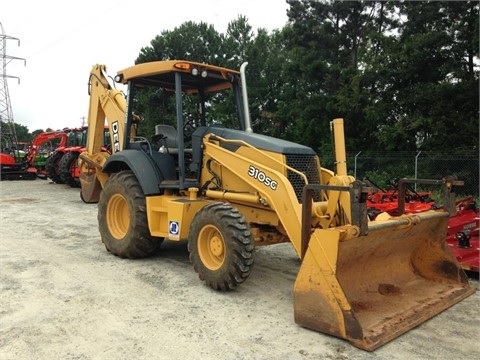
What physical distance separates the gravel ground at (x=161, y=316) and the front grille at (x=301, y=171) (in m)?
1.11

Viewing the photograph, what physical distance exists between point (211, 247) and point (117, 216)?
219cm

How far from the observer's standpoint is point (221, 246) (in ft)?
15.8

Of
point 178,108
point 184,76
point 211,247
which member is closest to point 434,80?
point 184,76

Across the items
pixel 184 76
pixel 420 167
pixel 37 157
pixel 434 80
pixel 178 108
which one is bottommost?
pixel 420 167

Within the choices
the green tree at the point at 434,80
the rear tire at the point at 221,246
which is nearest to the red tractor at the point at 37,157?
the green tree at the point at 434,80

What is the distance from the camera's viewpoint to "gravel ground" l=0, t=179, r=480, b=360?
11.6 ft

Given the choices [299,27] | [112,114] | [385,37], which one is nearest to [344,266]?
[112,114]

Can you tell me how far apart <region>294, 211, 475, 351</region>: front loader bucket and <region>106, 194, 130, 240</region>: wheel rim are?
11.0 feet

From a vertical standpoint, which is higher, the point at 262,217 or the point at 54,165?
the point at 54,165

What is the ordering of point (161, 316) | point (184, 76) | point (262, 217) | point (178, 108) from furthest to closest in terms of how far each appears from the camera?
point (184, 76), point (178, 108), point (262, 217), point (161, 316)

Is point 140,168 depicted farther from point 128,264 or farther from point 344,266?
point 344,266

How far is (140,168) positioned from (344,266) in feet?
10.1

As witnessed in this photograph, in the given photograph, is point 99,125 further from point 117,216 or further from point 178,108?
A: point 178,108

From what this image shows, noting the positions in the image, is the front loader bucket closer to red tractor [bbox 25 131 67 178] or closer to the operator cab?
the operator cab
